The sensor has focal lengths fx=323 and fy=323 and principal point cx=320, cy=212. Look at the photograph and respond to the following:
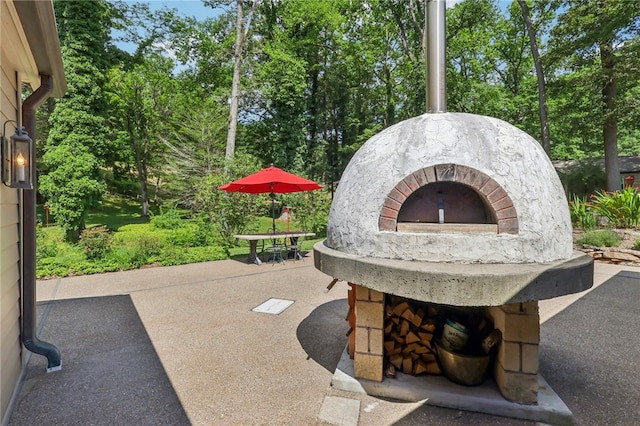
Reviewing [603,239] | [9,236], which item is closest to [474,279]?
[9,236]

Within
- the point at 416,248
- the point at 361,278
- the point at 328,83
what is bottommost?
the point at 361,278

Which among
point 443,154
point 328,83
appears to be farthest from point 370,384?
point 328,83

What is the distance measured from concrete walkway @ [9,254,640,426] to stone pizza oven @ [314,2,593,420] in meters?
0.64

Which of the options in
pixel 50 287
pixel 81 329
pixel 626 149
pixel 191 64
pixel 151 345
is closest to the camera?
pixel 151 345

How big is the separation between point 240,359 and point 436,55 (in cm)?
434

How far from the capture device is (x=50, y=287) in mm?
7055

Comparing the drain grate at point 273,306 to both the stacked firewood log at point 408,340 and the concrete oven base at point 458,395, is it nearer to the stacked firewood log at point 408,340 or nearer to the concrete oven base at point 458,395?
the concrete oven base at point 458,395

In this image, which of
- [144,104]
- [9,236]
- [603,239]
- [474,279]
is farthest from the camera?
[144,104]

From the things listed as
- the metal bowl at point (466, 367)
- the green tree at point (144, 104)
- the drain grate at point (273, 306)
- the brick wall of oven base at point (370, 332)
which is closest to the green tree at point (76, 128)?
the green tree at point (144, 104)

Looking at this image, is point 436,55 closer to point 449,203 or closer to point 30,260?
point 449,203

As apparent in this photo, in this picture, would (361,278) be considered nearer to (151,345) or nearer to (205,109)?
(151,345)

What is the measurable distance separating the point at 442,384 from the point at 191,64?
24173 millimetres

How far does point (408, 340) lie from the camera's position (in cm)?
343

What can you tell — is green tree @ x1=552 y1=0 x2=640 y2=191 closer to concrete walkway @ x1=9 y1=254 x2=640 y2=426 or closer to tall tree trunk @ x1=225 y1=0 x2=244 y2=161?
concrete walkway @ x1=9 y1=254 x2=640 y2=426
